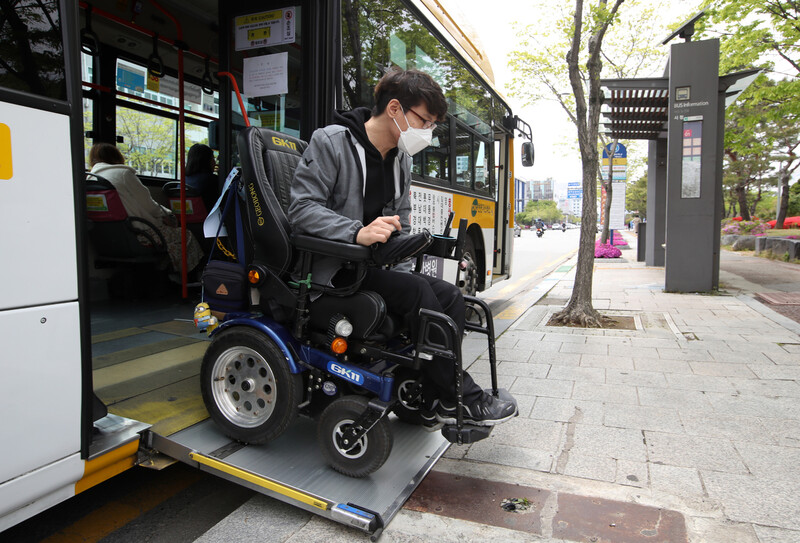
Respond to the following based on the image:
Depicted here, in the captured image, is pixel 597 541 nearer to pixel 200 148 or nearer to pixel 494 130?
pixel 200 148

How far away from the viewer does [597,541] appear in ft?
7.00

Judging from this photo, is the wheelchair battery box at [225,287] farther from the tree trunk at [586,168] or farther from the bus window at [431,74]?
the tree trunk at [586,168]

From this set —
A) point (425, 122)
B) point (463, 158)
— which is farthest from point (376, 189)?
point (463, 158)

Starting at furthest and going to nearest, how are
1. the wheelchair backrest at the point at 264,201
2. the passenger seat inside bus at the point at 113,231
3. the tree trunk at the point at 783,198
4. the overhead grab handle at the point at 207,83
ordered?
the tree trunk at the point at 783,198
the overhead grab handle at the point at 207,83
the passenger seat inside bus at the point at 113,231
the wheelchair backrest at the point at 264,201

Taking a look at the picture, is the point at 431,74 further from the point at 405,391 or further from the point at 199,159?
the point at 405,391

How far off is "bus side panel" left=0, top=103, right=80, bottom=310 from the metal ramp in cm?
97

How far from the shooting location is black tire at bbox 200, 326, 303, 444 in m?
2.49

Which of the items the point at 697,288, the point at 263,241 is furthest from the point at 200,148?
the point at 697,288

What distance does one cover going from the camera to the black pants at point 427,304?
2404 millimetres

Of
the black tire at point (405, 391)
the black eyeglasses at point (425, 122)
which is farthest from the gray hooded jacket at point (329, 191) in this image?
the black tire at point (405, 391)

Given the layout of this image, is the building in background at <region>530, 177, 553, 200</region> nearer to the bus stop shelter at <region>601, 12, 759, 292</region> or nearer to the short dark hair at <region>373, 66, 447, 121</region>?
the bus stop shelter at <region>601, 12, 759, 292</region>

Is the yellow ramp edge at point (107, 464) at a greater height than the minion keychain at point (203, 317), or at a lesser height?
lesser

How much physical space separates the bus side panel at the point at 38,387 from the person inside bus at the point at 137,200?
3.76 metres

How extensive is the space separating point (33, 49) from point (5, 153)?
15.7 inches
